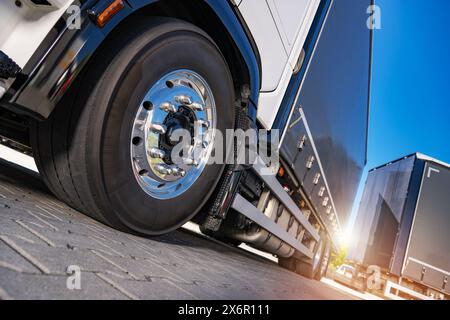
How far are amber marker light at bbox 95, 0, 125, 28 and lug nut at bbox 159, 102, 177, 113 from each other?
49cm

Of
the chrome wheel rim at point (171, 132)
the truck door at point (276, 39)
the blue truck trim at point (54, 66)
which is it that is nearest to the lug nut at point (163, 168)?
the chrome wheel rim at point (171, 132)

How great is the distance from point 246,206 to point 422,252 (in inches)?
284

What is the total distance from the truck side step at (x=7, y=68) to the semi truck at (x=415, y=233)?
8.82 metres

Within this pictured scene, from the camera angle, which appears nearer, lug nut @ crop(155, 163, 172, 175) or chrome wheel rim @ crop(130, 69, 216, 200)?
chrome wheel rim @ crop(130, 69, 216, 200)

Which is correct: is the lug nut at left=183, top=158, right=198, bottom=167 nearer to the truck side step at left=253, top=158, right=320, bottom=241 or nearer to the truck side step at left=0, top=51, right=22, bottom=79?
the truck side step at left=253, top=158, right=320, bottom=241

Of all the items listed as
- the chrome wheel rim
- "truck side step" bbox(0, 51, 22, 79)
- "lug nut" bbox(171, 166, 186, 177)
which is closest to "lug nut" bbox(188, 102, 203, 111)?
the chrome wheel rim

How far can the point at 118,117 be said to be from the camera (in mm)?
1516

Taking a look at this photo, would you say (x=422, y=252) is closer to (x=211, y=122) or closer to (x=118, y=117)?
(x=211, y=122)

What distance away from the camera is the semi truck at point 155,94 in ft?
4.01

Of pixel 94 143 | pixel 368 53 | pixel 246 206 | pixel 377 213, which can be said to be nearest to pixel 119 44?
pixel 94 143

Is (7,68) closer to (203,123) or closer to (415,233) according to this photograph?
(203,123)

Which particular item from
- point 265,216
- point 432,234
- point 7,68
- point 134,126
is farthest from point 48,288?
point 432,234

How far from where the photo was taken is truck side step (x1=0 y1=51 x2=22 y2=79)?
1.10 m

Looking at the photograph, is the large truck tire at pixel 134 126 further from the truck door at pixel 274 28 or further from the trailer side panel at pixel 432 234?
the trailer side panel at pixel 432 234
